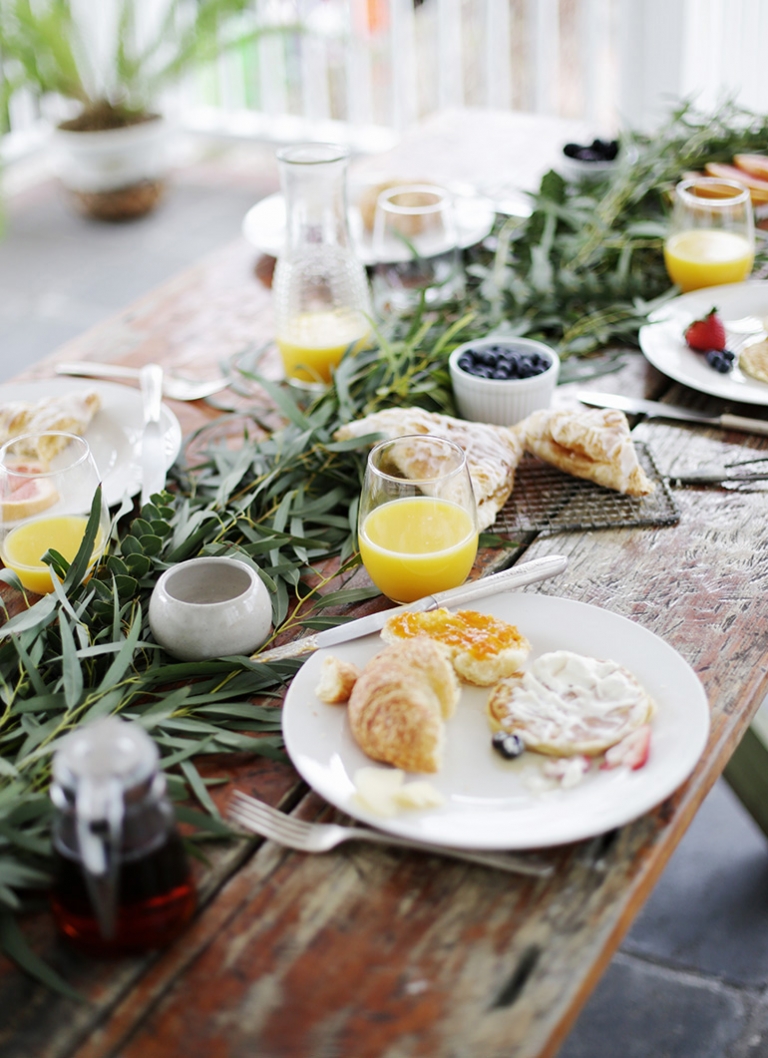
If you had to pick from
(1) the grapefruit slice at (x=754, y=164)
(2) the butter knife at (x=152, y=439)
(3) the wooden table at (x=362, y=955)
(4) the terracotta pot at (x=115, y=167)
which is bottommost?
(4) the terracotta pot at (x=115, y=167)

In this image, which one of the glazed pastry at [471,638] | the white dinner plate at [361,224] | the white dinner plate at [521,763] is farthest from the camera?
the white dinner plate at [361,224]

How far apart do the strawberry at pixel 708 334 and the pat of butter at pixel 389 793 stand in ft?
3.41

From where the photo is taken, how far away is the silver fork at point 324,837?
0.86 meters

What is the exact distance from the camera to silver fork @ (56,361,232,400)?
5.58ft

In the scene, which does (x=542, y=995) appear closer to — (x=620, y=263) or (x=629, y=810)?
(x=629, y=810)

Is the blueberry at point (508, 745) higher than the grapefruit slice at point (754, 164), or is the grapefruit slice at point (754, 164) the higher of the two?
the grapefruit slice at point (754, 164)

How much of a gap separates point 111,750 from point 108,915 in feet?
0.46

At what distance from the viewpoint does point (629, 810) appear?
85 centimetres

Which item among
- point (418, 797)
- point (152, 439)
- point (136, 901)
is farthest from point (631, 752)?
point (152, 439)

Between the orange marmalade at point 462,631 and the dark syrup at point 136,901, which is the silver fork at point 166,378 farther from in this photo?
the dark syrup at point 136,901

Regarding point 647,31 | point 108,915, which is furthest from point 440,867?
point 647,31

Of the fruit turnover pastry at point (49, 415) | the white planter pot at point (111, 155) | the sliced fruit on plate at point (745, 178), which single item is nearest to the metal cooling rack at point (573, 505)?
the fruit turnover pastry at point (49, 415)

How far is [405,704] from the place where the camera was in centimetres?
93

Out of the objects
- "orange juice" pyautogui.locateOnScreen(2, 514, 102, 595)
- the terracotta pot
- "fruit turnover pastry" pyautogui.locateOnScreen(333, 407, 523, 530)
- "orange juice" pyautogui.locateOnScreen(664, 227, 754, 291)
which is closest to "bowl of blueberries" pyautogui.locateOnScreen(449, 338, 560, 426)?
"fruit turnover pastry" pyautogui.locateOnScreen(333, 407, 523, 530)
